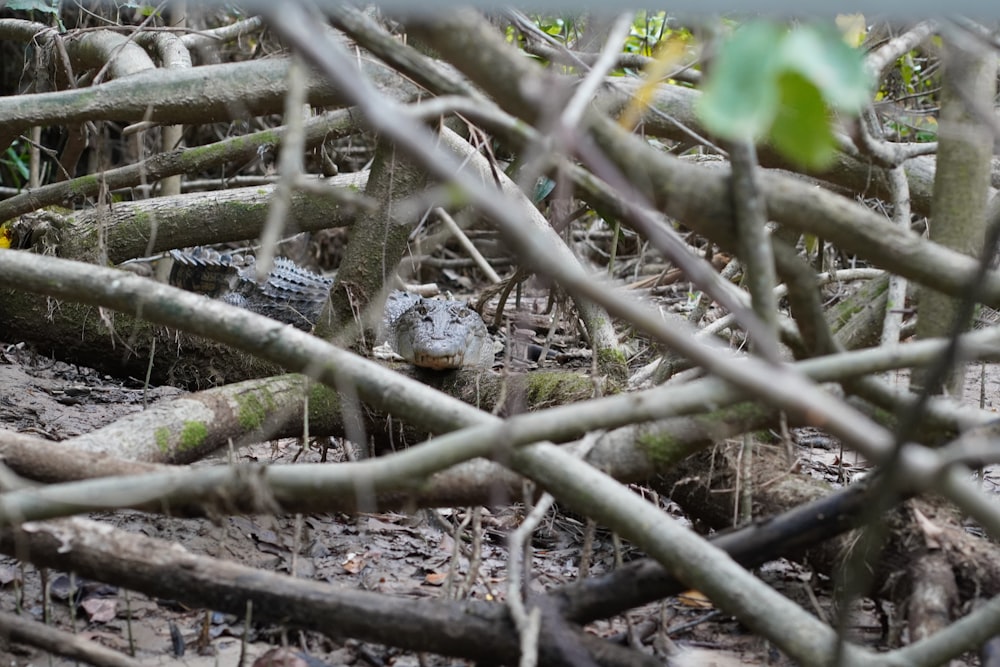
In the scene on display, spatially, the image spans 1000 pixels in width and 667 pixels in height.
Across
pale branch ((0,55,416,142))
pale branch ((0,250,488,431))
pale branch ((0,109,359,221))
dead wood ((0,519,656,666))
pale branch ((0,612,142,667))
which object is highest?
pale branch ((0,55,416,142))

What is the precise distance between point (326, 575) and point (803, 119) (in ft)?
7.93

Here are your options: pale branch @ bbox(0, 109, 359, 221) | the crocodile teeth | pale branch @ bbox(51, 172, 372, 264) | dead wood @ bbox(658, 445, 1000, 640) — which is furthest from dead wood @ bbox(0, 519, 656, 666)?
pale branch @ bbox(51, 172, 372, 264)

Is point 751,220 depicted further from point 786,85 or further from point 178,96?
point 178,96

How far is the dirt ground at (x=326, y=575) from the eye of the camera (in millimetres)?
2279

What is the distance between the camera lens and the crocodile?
12.5 feet

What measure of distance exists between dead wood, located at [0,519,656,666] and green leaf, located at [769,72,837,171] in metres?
1.26

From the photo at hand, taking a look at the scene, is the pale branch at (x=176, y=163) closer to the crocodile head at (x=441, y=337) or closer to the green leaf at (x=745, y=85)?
the crocodile head at (x=441, y=337)

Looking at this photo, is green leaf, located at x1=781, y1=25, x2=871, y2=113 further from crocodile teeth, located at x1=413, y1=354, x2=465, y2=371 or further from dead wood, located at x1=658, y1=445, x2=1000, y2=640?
crocodile teeth, located at x1=413, y1=354, x2=465, y2=371

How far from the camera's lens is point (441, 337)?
382 centimetres

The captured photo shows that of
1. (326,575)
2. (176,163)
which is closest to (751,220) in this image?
(326,575)

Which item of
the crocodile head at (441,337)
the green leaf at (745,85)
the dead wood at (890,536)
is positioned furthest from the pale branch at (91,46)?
the green leaf at (745,85)

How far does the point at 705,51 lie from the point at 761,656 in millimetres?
1637

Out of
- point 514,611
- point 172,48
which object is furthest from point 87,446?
point 172,48

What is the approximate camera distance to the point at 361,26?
1385 mm
